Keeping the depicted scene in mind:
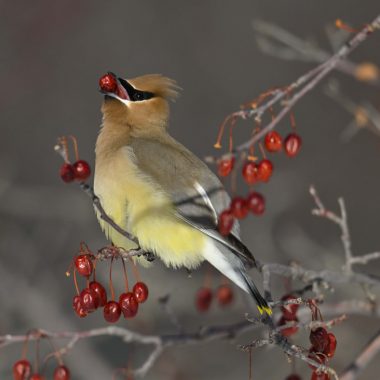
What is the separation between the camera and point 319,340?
2666 mm

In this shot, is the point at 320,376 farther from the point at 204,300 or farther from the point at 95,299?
the point at 204,300

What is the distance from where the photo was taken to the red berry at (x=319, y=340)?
2666 millimetres

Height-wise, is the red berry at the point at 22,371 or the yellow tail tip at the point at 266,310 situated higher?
the red berry at the point at 22,371

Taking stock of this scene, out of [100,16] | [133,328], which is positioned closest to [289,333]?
[133,328]

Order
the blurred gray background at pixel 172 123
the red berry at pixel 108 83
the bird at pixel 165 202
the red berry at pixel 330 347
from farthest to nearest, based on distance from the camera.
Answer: the blurred gray background at pixel 172 123 → the red berry at pixel 108 83 → the bird at pixel 165 202 → the red berry at pixel 330 347

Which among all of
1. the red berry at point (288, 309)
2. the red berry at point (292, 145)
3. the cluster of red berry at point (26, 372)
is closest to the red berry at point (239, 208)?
the red berry at point (292, 145)

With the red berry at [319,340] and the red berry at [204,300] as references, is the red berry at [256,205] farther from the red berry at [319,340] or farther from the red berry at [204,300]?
the red berry at [204,300]

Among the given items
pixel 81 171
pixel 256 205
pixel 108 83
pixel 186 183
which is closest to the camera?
pixel 256 205

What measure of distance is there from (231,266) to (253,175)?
0.79 meters

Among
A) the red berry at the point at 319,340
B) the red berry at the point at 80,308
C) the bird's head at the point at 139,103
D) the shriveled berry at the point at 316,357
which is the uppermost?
the bird's head at the point at 139,103

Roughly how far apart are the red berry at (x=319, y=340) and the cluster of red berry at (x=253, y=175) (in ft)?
1.43

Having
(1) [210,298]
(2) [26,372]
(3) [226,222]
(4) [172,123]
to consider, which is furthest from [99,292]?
(4) [172,123]

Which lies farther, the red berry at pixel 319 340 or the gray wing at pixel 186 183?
the gray wing at pixel 186 183

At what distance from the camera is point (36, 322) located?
4699 mm
